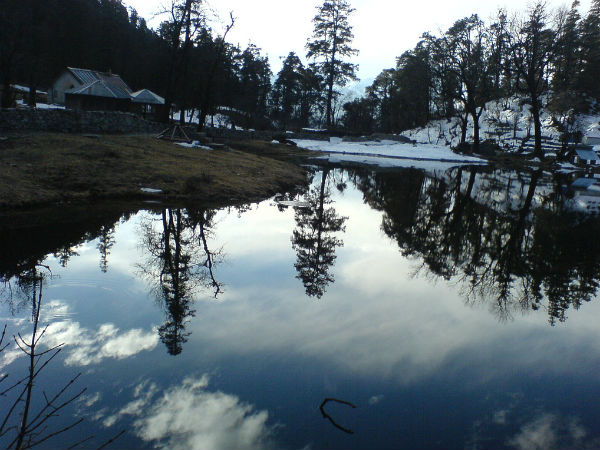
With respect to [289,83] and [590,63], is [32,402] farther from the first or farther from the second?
[289,83]

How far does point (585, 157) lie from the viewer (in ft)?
148

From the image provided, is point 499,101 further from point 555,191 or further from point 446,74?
point 555,191

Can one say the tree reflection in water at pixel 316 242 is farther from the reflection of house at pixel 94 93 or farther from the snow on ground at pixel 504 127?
the snow on ground at pixel 504 127

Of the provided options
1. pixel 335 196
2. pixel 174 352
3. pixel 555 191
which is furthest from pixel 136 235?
pixel 555 191

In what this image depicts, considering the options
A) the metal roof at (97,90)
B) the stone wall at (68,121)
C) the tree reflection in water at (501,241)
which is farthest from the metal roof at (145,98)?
the tree reflection in water at (501,241)

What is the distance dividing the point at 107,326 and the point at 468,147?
184 ft

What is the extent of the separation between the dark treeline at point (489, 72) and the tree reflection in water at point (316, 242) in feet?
131

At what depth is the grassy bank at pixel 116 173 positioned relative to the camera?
14.1m

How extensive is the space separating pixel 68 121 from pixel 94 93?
30.5 m

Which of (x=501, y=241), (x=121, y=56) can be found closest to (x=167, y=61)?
(x=121, y=56)

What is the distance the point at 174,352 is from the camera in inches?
226

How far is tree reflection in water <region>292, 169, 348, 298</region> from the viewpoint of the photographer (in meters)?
9.36

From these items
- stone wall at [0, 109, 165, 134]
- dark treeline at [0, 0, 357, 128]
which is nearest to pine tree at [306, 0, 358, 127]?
dark treeline at [0, 0, 357, 128]

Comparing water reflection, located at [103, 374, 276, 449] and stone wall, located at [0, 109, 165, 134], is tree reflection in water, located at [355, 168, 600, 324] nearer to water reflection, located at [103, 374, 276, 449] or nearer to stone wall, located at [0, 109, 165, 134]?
water reflection, located at [103, 374, 276, 449]
